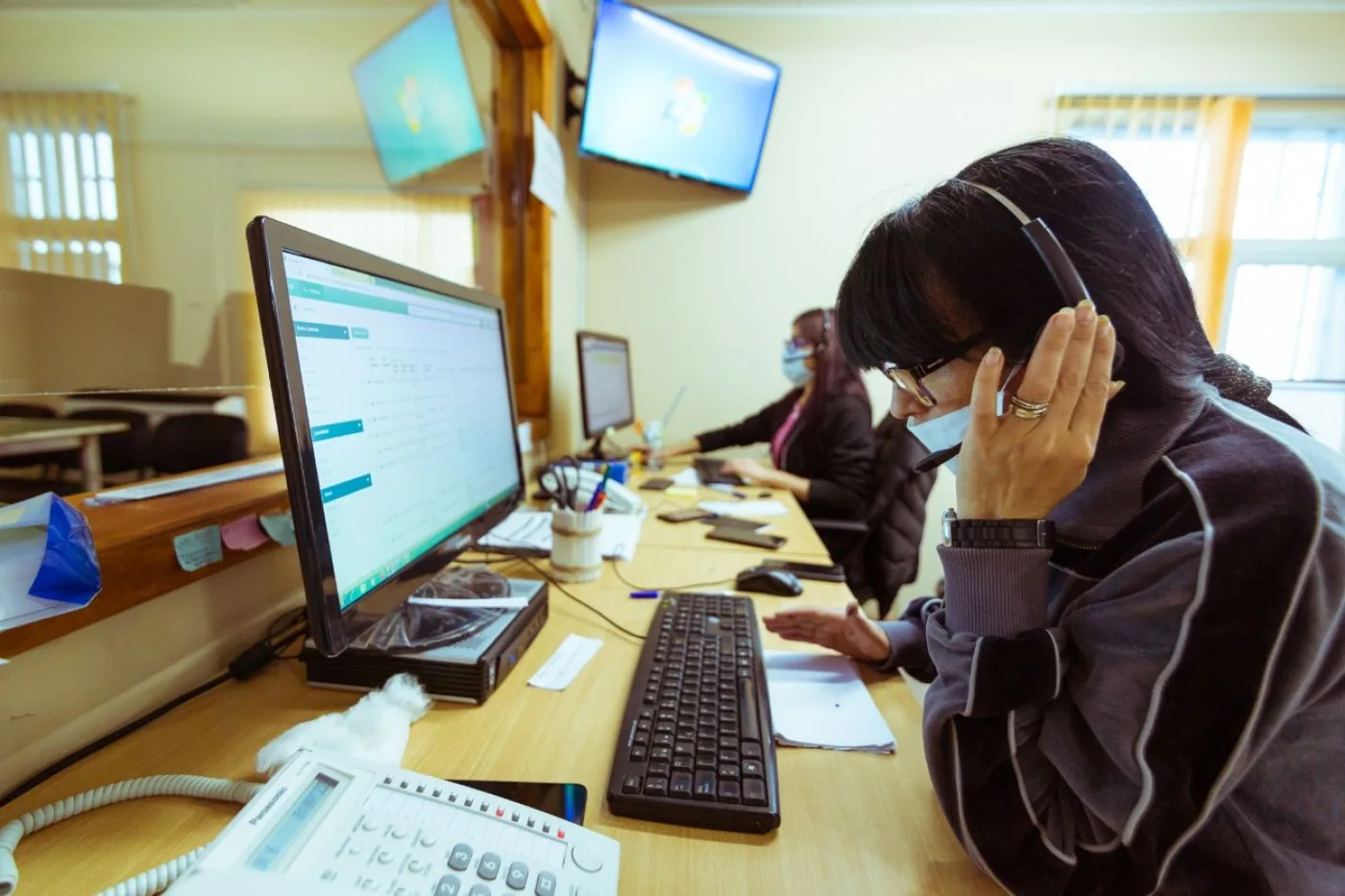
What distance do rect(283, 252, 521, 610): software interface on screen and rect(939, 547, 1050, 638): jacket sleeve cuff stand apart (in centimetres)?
51

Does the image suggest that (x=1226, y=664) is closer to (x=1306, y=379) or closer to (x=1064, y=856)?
(x=1064, y=856)

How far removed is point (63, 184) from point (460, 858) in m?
0.81

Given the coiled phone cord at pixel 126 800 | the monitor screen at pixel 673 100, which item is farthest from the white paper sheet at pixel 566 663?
the monitor screen at pixel 673 100

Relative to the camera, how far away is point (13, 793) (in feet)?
1.44

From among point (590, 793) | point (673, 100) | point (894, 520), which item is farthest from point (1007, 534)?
point (673, 100)

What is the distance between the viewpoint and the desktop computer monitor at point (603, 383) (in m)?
1.86

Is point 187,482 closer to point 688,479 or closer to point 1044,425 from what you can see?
point 1044,425

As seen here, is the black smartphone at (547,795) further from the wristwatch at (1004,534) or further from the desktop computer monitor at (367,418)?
the wristwatch at (1004,534)

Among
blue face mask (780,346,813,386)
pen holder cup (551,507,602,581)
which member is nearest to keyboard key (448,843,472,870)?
pen holder cup (551,507,602,581)

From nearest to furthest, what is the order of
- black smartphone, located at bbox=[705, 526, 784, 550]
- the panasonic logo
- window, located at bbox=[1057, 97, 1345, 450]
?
the panasonic logo
black smartphone, located at bbox=[705, 526, 784, 550]
window, located at bbox=[1057, 97, 1345, 450]

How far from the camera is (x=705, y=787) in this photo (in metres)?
0.47

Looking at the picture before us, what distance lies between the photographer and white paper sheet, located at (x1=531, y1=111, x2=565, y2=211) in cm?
168

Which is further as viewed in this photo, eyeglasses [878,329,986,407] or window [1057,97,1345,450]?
window [1057,97,1345,450]

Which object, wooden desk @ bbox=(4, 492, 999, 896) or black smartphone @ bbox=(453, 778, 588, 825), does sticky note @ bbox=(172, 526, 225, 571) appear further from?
black smartphone @ bbox=(453, 778, 588, 825)
